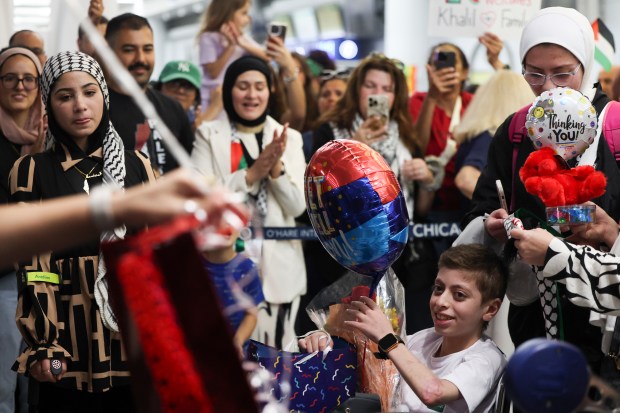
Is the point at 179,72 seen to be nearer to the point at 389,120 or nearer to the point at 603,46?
the point at 389,120

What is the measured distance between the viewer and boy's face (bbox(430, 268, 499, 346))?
377 cm

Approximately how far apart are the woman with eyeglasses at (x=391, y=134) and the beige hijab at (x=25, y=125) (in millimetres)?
1605

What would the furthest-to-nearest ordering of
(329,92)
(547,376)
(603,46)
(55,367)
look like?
(329,92) → (603,46) → (55,367) → (547,376)

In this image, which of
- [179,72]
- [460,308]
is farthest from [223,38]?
[460,308]

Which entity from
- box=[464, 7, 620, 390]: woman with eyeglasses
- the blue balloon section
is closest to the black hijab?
box=[464, 7, 620, 390]: woman with eyeglasses

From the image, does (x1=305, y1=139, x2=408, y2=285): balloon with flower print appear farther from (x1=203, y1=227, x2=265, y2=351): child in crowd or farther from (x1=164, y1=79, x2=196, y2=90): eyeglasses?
(x1=164, y1=79, x2=196, y2=90): eyeglasses

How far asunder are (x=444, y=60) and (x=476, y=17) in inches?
17.6

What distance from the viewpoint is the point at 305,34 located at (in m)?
11.7

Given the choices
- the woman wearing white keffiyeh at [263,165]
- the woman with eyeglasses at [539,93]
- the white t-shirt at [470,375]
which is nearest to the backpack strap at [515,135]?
the woman with eyeglasses at [539,93]

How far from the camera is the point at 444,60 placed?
6.84m

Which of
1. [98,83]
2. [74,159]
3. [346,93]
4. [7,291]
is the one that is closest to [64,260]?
[74,159]

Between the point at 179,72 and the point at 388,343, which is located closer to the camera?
A: the point at 388,343

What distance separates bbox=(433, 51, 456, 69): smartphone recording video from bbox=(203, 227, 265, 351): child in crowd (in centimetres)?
446

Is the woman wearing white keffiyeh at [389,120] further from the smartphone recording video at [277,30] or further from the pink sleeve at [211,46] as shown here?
the pink sleeve at [211,46]
